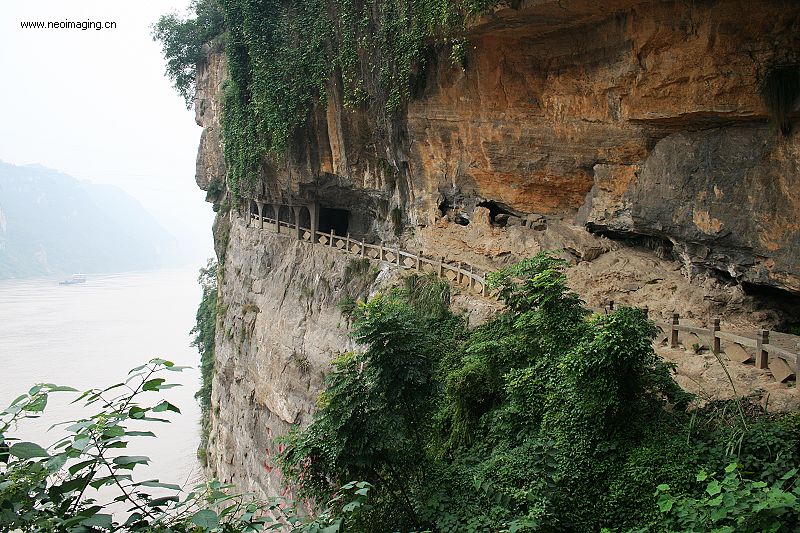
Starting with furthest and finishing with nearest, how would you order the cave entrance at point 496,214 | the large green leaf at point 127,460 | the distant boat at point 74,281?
the distant boat at point 74,281
the cave entrance at point 496,214
the large green leaf at point 127,460

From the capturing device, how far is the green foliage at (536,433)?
7309mm

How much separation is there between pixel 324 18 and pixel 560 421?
1316cm

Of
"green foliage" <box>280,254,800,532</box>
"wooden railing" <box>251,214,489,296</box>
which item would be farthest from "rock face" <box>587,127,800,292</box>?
"wooden railing" <box>251,214,489,296</box>

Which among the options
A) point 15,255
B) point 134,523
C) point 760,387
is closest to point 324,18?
point 760,387

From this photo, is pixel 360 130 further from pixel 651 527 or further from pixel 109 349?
pixel 109 349

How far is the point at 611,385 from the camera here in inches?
313

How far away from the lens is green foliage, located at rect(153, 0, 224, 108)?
2978 cm

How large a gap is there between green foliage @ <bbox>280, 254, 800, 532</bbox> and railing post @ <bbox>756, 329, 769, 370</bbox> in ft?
3.16

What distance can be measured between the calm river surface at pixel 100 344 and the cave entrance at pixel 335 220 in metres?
12.0

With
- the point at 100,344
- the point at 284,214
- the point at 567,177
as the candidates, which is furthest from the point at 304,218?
the point at 100,344

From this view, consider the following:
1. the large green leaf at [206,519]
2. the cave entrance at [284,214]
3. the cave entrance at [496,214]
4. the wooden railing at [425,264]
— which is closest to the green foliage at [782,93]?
the wooden railing at [425,264]

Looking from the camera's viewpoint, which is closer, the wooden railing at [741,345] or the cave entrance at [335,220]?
the wooden railing at [741,345]

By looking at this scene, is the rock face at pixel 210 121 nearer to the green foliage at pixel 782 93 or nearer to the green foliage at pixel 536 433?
the green foliage at pixel 536 433

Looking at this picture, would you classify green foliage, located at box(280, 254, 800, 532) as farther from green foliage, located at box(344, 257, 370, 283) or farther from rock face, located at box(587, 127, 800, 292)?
green foliage, located at box(344, 257, 370, 283)
